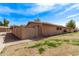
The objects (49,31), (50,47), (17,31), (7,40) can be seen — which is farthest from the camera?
(17,31)

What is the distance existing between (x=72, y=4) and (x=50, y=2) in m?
0.70

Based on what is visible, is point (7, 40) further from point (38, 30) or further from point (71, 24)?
point (71, 24)

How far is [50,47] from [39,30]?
73 centimetres

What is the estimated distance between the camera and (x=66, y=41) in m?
6.56

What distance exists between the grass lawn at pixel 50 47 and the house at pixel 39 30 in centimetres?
19

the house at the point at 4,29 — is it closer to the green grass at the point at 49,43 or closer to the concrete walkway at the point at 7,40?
the concrete walkway at the point at 7,40

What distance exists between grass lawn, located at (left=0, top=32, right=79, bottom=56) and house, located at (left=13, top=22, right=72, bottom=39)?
0.19 m

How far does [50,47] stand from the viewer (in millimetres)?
6461

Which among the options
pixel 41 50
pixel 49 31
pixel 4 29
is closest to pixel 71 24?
pixel 49 31

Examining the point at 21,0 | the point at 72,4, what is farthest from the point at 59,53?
the point at 21,0

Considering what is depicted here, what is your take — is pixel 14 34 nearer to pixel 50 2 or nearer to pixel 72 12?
pixel 50 2

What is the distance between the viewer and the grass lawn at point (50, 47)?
6.27 meters

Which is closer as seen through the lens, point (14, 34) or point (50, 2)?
point (50, 2)

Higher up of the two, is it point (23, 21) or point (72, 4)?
point (72, 4)
